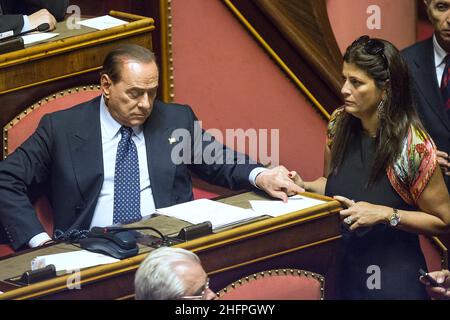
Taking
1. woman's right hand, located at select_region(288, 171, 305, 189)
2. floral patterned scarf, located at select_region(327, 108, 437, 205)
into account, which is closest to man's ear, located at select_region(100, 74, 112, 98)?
woman's right hand, located at select_region(288, 171, 305, 189)

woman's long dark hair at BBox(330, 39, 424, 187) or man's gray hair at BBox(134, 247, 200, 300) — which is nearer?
man's gray hair at BBox(134, 247, 200, 300)

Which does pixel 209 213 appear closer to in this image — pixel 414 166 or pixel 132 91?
pixel 132 91

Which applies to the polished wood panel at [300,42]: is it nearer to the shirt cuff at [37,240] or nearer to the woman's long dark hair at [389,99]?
the woman's long dark hair at [389,99]

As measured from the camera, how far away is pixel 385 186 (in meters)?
3.24

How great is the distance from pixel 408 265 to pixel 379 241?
10 centimetres

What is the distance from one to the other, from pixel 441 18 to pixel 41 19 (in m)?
1.26

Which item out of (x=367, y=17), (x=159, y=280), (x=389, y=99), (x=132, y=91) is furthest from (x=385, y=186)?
(x=367, y=17)

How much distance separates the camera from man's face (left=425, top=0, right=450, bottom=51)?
3.62 metres

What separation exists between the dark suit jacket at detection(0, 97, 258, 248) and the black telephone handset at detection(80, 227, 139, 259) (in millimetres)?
393

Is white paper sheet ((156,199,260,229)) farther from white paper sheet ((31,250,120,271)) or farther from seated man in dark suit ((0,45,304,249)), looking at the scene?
white paper sheet ((31,250,120,271))

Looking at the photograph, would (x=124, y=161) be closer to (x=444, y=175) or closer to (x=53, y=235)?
(x=53, y=235)

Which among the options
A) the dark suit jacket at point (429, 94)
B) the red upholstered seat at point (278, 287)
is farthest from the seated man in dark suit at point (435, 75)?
the red upholstered seat at point (278, 287)

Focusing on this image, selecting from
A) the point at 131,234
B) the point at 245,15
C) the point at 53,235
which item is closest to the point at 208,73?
the point at 245,15

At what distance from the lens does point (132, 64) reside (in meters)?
3.37
